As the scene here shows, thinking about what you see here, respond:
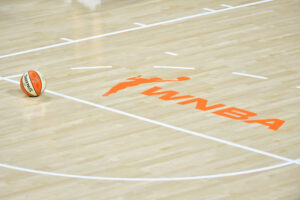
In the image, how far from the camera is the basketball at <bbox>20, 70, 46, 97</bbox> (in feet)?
34.8

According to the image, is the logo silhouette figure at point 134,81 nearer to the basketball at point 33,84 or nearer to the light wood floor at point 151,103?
the light wood floor at point 151,103

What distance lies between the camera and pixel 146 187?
781 centimetres

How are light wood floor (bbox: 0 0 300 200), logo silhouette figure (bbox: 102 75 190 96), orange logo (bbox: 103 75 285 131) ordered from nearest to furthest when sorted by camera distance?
light wood floor (bbox: 0 0 300 200)
orange logo (bbox: 103 75 285 131)
logo silhouette figure (bbox: 102 75 190 96)

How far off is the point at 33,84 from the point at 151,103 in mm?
1834

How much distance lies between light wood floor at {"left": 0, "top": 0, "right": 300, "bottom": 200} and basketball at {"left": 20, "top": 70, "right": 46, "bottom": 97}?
0.15m

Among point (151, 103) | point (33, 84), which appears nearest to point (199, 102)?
point (151, 103)

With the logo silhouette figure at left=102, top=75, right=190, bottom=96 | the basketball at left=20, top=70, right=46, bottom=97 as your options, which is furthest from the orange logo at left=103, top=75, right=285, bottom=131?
the basketball at left=20, top=70, right=46, bottom=97

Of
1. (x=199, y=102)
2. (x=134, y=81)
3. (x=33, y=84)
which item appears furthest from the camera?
(x=134, y=81)

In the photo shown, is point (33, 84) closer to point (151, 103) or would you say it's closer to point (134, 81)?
point (134, 81)

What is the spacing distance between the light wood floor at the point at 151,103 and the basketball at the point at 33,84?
153 millimetres

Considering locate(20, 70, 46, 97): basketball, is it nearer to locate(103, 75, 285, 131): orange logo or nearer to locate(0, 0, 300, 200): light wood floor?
locate(0, 0, 300, 200): light wood floor

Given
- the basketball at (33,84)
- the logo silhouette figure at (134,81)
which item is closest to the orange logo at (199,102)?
the logo silhouette figure at (134,81)

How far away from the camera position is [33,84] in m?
10.6

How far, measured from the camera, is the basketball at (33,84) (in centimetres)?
1061
